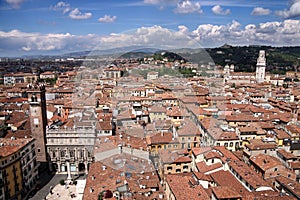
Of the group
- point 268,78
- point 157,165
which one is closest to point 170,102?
point 157,165

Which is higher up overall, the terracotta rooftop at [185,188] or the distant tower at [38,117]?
the distant tower at [38,117]

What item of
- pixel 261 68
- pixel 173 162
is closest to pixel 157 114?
pixel 173 162

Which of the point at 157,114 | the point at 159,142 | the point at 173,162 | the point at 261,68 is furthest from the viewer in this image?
the point at 261,68

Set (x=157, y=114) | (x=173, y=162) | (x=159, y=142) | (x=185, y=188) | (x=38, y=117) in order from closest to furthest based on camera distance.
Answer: (x=185, y=188), (x=173, y=162), (x=159, y=142), (x=38, y=117), (x=157, y=114)

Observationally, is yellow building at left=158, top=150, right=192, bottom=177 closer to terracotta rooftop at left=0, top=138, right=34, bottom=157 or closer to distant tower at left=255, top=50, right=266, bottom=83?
terracotta rooftop at left=0, top=138, right=34, bottom=157

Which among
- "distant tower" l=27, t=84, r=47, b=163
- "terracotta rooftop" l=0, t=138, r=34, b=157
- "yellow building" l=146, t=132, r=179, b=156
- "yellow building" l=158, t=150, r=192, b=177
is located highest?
"distant tower" l=27, t=84, r=47, b=163

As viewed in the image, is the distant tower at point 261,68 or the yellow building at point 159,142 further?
the distant tower at point 261,68

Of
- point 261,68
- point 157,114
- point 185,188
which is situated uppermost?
point 261,68

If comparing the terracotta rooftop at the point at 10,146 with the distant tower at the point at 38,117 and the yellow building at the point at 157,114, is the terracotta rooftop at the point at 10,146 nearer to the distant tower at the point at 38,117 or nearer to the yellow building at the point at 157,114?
the distant tower at the point at 38,117

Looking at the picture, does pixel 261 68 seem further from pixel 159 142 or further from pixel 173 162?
pixel 173 162

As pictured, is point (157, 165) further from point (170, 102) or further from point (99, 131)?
point (170, 102)

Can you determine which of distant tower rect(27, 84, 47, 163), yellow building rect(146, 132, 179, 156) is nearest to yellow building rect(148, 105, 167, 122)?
yellow building rect(146, 132, 179, 156)

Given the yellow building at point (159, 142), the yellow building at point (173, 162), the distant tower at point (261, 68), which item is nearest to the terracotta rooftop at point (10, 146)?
the yellow building at point (159, 142)
